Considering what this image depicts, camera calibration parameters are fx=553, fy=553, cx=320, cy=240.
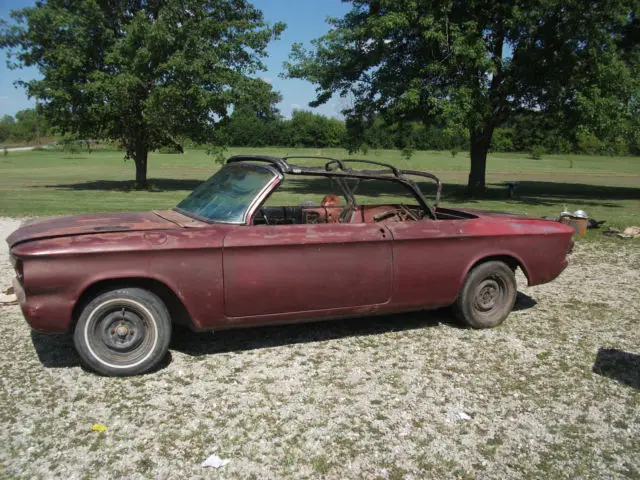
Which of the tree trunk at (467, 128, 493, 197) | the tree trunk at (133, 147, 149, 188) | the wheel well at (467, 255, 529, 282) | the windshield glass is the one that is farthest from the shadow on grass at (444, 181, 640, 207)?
the windshield glass

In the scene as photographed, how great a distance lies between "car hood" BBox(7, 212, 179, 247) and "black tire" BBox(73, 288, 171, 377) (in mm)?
520

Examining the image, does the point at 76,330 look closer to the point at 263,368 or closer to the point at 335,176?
the point at 263,368

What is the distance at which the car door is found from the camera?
13.5 ft

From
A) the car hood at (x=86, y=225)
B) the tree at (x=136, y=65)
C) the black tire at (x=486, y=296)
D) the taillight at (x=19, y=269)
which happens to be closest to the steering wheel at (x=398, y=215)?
the black tire at (x=486, y=296)

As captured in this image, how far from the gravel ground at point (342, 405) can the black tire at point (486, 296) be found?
0.49ft

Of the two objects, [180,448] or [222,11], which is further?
[222,11]

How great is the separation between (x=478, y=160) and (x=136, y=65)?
44.4 ft

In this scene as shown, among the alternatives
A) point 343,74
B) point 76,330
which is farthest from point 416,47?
point 76,330

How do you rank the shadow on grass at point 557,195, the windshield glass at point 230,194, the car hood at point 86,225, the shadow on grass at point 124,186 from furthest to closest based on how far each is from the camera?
the shadow on grass at point 124,186, the shadow on grass at point 557,195, the windshield glass at point 230,194, the car hood at point 86,225

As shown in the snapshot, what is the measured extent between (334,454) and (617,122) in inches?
682

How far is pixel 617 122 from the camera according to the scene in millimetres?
17062

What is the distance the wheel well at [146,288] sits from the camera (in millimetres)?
3889

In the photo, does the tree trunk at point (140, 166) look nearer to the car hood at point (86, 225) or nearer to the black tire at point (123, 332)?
Answer: the car hood at point (86, 225)

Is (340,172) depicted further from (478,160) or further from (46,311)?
(478,160)
